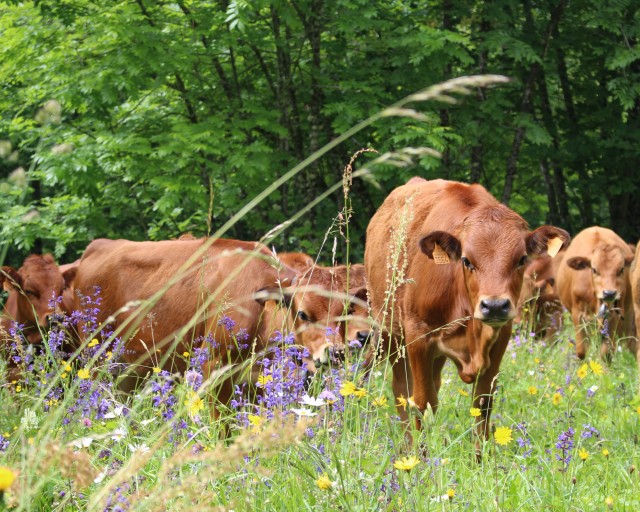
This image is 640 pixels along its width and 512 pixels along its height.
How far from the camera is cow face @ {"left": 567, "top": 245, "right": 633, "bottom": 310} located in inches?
432

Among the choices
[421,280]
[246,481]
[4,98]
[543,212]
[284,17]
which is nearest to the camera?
[246,481]

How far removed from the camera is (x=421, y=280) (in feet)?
19.6

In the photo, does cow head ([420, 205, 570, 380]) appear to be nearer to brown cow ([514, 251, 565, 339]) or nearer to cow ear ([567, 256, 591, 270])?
cow ear ([567, 256, 591, 270])

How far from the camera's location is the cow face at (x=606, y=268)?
11.0 meters

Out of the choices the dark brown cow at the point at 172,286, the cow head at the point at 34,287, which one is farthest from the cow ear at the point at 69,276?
the dark brown cow at the point at 172,286

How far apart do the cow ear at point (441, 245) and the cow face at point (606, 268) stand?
560 centimetres

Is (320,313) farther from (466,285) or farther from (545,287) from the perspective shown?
(545,287)

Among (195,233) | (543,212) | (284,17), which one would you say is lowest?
(543,212)

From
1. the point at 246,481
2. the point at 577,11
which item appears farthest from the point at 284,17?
the point at 246,481

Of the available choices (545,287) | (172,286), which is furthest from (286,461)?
(545,287)

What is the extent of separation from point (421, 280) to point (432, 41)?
6449 millimetres

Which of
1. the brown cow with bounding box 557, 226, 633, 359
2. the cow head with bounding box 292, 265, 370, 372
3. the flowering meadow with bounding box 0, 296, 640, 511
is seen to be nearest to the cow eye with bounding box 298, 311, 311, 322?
the cow head with bounding box 292, 265, 370, 372

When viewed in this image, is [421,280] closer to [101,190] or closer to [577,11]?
[101,190]

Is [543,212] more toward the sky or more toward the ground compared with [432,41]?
more toward the ground
